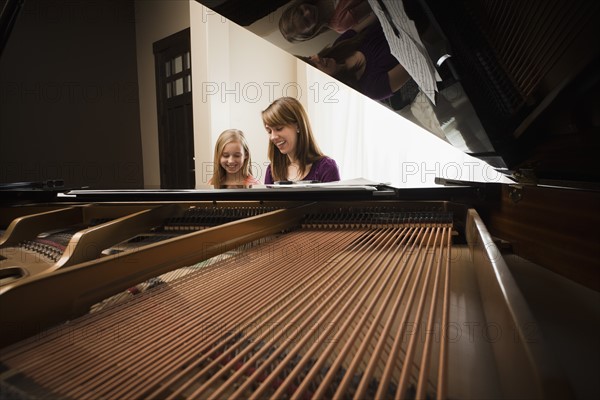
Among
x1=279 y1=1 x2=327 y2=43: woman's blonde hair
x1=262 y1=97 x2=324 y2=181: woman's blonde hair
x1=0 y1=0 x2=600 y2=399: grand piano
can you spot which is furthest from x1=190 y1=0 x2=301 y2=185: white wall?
x1=279 y1=1 x2=327 y2=43: woman's blonde hair

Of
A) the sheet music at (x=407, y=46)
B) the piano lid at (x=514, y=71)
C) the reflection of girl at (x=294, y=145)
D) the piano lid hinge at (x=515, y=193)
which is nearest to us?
the piano lid at (x=514, y=71)

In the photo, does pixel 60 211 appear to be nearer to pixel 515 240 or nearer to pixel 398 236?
pixel 398 236

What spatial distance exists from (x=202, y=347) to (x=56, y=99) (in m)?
5.61

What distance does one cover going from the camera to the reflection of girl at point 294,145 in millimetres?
Answer: 3070

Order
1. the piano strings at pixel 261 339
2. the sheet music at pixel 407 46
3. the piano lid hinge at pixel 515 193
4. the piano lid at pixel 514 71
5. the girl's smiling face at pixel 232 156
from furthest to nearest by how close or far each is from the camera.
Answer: the girl's smiling face at pixel 232 156 < the piano lid hinge at pixel 515 193 < the sheet music at pixel 407 46 < the piano lid at pixel 514 71 < the piano strings at pixel 261 339

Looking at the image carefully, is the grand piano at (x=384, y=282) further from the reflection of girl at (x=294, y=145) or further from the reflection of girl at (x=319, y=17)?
the reflection of girl at (x=294, y=145)

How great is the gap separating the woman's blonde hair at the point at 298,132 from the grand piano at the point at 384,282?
1.68 m

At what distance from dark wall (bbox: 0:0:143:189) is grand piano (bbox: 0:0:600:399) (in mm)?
3859

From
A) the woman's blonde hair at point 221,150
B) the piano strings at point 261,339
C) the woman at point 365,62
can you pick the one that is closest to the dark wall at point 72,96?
the woman's blonde hair at point 221,150

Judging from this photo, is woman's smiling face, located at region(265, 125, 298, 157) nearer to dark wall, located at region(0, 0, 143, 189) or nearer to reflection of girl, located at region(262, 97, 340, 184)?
reflection of girl, located at region(262, 97, 340, 184)

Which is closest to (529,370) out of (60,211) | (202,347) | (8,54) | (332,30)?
(202,347)

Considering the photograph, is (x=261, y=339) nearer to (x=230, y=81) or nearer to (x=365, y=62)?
(x=365, y=62)

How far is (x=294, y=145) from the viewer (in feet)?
Result: 10.4

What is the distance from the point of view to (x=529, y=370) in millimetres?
356
